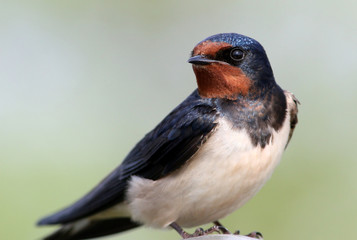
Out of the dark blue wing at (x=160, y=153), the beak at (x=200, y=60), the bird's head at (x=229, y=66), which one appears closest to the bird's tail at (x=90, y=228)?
the dark blue wing at (x=160, y=153)

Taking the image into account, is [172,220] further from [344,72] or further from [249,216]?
[344,72]

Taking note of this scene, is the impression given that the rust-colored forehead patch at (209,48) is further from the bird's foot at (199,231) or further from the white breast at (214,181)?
the bird's foot at (199,231)

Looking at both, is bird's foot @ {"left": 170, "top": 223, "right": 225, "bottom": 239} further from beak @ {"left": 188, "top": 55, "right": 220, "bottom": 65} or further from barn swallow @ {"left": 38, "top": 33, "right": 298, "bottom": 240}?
beak @ {"left": 188, "top": 55, "right": 220, "bottom": 65}

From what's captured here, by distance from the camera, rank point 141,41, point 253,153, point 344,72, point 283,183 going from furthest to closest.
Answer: point 141,41 < point 344,72 < point 283,183 < point 253,153

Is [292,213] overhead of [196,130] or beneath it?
beneath

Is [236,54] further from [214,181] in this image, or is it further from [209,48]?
[214,181]

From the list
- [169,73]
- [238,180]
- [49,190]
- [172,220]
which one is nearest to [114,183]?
[172,220]
